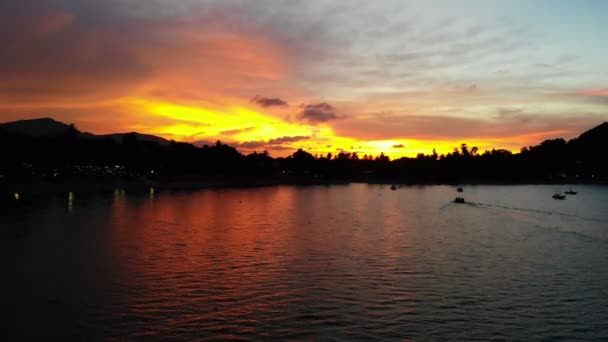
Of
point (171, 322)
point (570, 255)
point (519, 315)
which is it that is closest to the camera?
point (171, 322)

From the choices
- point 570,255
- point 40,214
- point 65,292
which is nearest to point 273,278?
point 65,292

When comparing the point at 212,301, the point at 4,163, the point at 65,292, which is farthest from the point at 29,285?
the point at 4,163

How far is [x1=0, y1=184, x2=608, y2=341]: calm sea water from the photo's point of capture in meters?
27.9

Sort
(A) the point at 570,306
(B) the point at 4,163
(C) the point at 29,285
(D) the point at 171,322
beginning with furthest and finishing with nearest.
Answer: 1. (B) the point at 4,163
2. (C) the point at 29,285
3. (A) the point at 570,306
4. (D) the point at 171,322

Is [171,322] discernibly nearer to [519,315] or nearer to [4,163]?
[519,315]

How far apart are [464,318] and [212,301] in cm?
1657

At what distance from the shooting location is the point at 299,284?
1516 inches

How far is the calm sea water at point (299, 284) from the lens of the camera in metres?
27.9

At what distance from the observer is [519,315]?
1224 inches

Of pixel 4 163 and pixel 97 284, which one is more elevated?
pixel 4 163

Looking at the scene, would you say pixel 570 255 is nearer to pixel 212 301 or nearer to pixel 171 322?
pixel 212 301

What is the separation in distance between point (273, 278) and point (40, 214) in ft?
239

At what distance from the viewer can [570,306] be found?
1325 inches

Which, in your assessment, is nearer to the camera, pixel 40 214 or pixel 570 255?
pixel 570 255
